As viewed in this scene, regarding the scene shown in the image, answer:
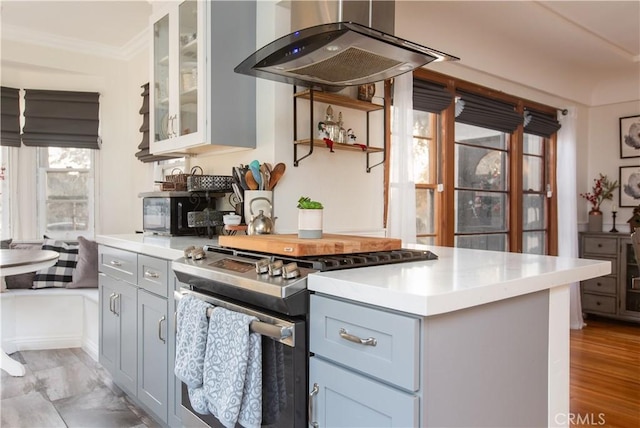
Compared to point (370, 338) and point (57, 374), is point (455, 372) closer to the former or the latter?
point (370, 338)

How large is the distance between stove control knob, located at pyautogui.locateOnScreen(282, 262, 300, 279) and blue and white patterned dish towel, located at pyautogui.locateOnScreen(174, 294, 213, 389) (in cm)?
42

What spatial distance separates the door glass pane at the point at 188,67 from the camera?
2504mm

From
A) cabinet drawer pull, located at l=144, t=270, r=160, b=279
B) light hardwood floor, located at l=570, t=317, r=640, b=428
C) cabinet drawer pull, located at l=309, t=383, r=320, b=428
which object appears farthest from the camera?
light hardwood floor, located at l=570, t=317, r=640, b=428

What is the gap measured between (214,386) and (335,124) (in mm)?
1539

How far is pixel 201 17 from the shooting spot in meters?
2.40

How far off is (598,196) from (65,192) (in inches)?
205

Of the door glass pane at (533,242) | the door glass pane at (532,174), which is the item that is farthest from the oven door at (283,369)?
the door glass pane at (532,174)

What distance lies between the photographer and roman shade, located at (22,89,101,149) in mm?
3842

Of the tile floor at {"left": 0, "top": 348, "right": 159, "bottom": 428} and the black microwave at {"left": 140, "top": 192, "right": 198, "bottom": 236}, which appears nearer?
the tile floor at {"left": 0, "top": 348, "right": 159, "bottom": 428}

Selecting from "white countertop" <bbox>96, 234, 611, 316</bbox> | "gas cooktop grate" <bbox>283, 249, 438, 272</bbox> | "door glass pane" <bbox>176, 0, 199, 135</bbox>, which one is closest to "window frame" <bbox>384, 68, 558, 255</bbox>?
"door glass pane" <bbox>176, 0, 199, 135</bbox>

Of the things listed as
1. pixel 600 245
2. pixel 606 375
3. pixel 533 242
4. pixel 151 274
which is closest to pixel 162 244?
pixel 151 274

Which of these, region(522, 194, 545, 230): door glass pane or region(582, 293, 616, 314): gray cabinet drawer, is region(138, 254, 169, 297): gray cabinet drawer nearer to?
region(522, 194, 545, 230): door glass pane

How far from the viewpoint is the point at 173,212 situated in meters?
2.67

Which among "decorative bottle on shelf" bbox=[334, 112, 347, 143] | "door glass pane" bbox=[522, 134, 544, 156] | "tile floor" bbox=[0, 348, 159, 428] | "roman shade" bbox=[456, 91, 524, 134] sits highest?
"roman shade" bbox=[456, 91, 524, 134]
